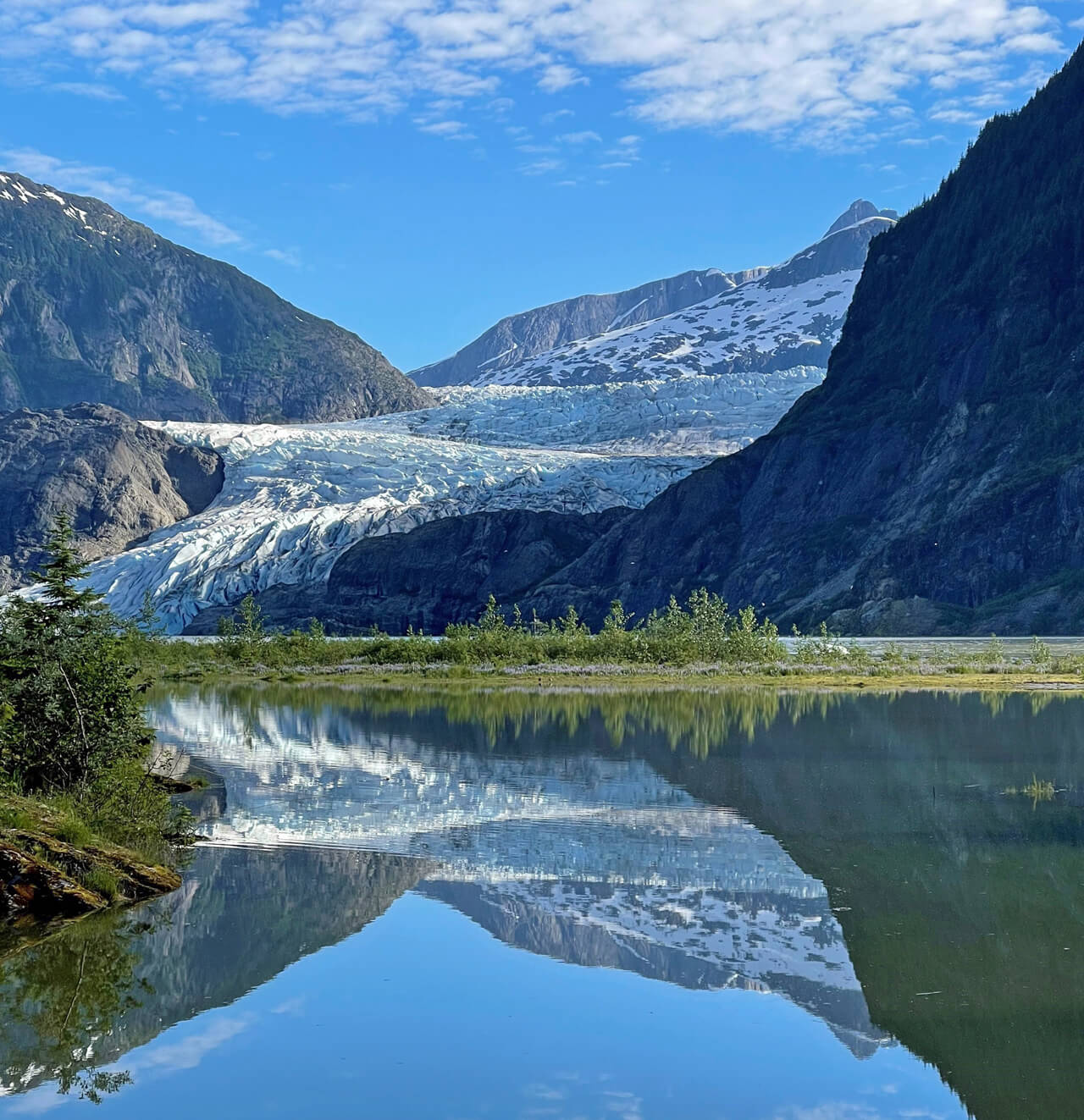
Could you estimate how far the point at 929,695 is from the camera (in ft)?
163

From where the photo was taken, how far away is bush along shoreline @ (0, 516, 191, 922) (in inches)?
690

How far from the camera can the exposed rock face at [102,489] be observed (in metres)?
187

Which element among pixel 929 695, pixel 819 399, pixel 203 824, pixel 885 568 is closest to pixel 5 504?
pixel 819 399

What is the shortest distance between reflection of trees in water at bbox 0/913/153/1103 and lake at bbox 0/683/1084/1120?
0.04m

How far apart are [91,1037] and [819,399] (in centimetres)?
15998

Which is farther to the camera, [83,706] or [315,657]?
[315,657]

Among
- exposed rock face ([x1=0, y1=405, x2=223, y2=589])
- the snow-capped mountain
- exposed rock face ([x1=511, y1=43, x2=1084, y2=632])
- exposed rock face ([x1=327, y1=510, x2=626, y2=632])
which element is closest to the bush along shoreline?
exposed rock face ([x1=511, y1=43, x2=1084, y2=632])

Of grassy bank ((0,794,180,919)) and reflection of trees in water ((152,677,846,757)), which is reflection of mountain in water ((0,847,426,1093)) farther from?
reflection of trees in water ((152,677,846,757))

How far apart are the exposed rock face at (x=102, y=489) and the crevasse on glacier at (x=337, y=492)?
5.39 m

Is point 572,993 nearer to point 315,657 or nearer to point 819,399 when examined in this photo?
point 315,657

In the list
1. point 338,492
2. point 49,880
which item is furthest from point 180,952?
point 338,492

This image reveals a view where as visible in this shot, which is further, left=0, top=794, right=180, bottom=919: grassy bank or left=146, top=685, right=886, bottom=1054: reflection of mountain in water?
left=0, top=794, right=180, bottom=919: grassy bank

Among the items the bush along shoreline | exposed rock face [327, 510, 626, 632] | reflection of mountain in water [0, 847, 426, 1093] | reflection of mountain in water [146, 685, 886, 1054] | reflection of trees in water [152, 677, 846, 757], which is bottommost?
exposed rock face [327, 510, 626, 632]

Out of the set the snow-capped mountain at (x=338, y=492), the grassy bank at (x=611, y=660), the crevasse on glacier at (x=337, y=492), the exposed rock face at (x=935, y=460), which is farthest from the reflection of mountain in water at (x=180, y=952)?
the crevasse on glacier at (x=337, y=492)
